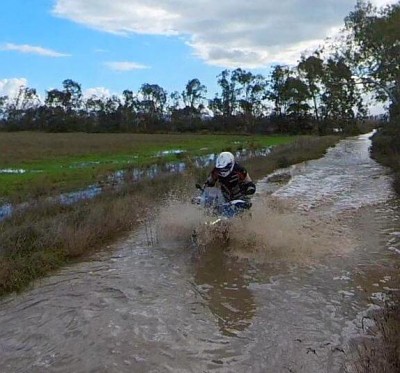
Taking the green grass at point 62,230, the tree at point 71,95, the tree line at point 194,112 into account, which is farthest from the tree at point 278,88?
the green grass at point 62,230

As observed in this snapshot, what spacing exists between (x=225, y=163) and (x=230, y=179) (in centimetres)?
48

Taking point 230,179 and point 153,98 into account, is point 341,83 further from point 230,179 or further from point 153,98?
point 153,98

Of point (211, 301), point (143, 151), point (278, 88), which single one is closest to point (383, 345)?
point (211, 301)

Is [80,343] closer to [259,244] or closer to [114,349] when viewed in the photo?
[114,349]

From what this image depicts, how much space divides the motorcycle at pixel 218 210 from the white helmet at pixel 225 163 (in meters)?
0.51

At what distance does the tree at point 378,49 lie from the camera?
29547 mm

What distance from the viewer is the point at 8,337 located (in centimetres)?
661

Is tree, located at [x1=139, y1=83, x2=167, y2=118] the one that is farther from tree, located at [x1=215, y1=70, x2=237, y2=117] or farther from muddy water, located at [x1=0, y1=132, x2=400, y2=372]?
muddy water, located at [x1=0, y1=132, x2=400, y2=372]

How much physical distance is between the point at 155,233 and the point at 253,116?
91.5m

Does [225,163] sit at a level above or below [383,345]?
above

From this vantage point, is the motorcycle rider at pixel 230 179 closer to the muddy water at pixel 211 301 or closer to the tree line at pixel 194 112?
the muddy water at pixel 211 301

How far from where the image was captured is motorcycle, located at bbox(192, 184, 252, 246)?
10.1 meters

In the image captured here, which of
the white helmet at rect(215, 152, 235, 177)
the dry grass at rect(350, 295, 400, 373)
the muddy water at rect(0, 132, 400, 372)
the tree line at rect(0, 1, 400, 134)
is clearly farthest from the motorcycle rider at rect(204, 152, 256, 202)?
the tree line at rect(0, 1, 400, 134)

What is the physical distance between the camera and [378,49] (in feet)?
104
